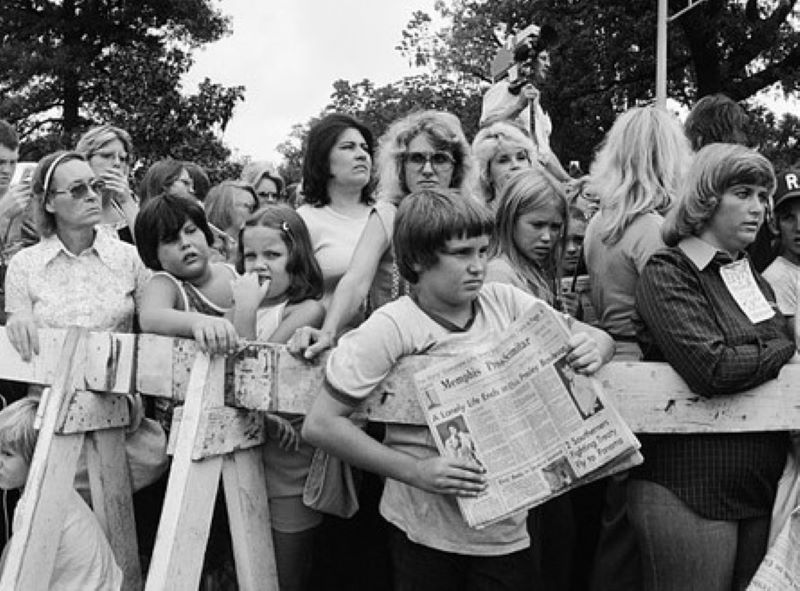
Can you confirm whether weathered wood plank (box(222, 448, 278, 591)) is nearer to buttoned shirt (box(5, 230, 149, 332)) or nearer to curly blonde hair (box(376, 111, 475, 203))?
buttoned shirt (box(5, 230, 149, 332))

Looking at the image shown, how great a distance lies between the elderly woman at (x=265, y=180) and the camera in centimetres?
606

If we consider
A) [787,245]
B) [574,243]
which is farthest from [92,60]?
[787,245]

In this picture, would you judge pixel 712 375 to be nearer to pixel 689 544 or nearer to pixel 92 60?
pixel 689 544

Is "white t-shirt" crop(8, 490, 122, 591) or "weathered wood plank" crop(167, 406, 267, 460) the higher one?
"weathered wood plank" crop(167, 406, 267, 460)

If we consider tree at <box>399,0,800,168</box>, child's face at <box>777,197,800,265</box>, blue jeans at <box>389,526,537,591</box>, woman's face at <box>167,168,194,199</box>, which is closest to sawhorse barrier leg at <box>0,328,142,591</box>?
blue jeans at <box>389,526,537,591</box>

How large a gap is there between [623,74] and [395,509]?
25314 millimetres

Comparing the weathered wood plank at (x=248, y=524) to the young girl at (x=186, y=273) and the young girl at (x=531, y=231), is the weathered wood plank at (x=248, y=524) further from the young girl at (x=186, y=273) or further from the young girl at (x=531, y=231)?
the young girl at (x=531, y=231)

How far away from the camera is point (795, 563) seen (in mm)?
2553

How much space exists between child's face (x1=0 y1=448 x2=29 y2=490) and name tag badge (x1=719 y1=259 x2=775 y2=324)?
2508 millimetres

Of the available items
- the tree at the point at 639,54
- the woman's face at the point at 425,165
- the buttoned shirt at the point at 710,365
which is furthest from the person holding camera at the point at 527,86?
the tree at the point at 639,54

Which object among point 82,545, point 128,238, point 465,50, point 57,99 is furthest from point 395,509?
point 465,50

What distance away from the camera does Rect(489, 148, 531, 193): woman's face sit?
465 centimetres

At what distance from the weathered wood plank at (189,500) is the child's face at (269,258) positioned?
2.27 ft

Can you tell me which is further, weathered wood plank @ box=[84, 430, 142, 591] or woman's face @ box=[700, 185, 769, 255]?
weathered wood plank @ box=[84, 430, 142, 591]
